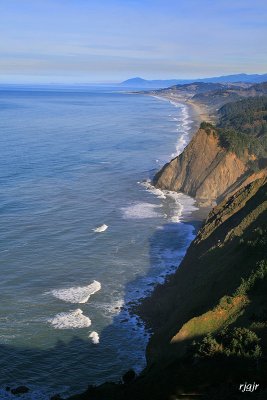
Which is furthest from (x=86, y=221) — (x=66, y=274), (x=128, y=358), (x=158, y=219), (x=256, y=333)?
(x=256, y=333)

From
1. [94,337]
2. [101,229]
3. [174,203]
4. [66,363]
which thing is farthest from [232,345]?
[174,203]

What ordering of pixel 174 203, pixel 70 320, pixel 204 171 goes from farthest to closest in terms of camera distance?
pixel 204 171 < pixel 174 203 < pixel 70 320

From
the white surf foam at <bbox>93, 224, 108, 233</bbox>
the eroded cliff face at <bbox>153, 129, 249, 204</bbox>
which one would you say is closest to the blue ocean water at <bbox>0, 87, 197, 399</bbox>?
the white surf foam at <bbox>93, 224, 108, 233</bbox>

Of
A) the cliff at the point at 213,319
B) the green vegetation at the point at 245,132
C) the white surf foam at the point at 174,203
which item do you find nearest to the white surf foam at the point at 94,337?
the cliff at the point at 213,319

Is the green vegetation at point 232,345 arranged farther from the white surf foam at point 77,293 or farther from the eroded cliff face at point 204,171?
the eroded cliff face at point 204,171

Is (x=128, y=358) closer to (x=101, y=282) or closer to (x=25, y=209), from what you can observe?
(x=101, y=282)

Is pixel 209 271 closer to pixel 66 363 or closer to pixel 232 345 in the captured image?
pixel 66 363
